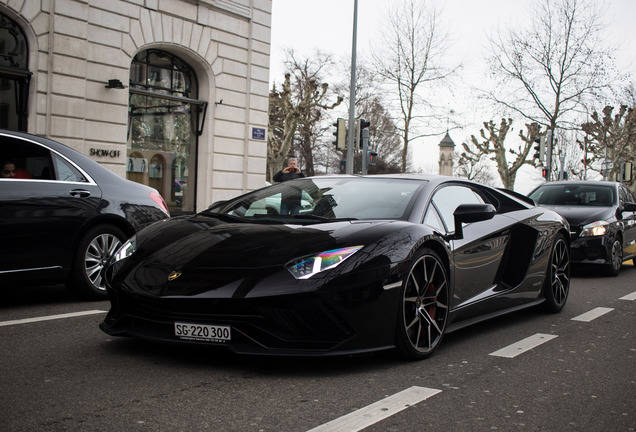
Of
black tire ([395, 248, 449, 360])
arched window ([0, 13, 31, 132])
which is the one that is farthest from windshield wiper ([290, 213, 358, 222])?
arched window ([0, 13, 31, 132])

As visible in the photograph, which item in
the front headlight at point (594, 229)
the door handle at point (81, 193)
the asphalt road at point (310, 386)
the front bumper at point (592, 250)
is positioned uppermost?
the door handle at point (81, 193)

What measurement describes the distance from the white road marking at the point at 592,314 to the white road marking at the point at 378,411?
3210 millimetres

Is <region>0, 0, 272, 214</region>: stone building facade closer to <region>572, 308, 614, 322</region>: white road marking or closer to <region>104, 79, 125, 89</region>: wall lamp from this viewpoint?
<region>104, 79, 125, 89</region>: wall lamp

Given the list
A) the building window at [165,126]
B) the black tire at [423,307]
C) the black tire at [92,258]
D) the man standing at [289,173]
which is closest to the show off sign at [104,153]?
the building window at [165,126]

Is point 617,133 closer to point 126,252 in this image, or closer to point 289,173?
point 289,173

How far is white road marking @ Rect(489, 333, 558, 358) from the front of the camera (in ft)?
16.0

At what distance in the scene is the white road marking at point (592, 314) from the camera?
655cm

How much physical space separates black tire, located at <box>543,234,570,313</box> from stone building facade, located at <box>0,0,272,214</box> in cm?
1142

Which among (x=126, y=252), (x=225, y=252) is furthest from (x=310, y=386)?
(x=126, y=252)

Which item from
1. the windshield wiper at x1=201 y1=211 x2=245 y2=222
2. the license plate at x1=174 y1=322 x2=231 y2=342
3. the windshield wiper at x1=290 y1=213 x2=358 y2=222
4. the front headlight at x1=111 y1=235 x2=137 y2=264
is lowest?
the license plate at x1=174 y1=322 x2=231 y2=342

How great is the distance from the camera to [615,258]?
10.9m

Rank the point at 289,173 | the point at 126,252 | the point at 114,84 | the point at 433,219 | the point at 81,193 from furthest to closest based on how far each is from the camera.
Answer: the point at 114,84, the point at 289,173, the point at 81,193, the point at 433,219, the point at 126,252

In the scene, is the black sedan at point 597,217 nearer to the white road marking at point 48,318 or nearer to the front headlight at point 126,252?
the white road marking at point 48,318

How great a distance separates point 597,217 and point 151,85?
11.2m
